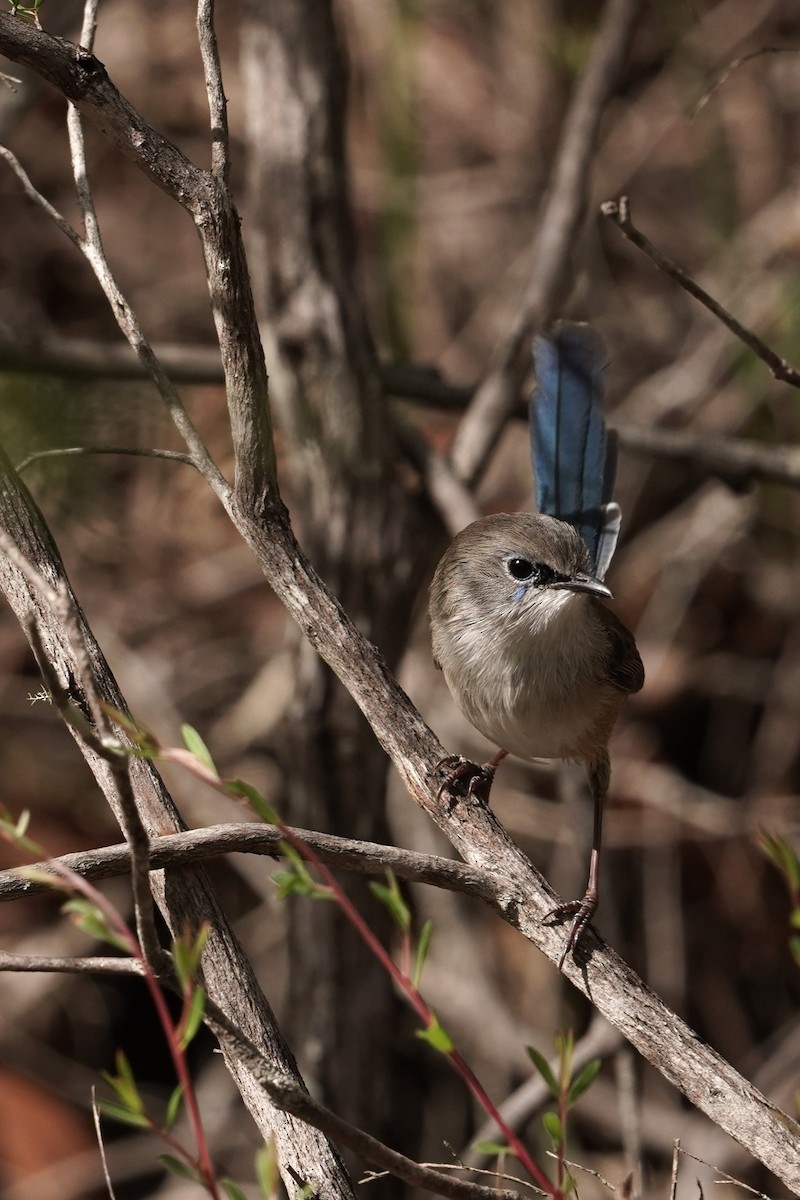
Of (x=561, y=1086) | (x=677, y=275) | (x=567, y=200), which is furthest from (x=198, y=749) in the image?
(x=567, y=200)

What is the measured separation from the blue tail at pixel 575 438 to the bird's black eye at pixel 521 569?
1.10 feet

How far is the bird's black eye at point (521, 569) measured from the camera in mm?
3336

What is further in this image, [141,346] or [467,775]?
[467,775]

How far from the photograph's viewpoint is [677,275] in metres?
2.52

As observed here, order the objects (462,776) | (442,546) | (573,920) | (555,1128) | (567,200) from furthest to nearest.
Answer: (567,200), (442,546), (462,776), (573,920), (555,1128)

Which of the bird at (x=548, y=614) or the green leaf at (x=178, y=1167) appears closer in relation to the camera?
the green leaf at (x=178, y=1167)

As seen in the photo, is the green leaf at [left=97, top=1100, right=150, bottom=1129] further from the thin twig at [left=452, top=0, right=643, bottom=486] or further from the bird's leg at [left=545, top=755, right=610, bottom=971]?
the thin twig at [left=452, top=0, right=643, bottom=486]

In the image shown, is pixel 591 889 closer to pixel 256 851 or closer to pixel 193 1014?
pixel 256 851

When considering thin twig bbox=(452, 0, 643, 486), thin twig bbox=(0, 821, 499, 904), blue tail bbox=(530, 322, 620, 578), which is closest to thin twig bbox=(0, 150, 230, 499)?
thin twig bbox=(0, 821, 499, 904)

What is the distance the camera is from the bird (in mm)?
3242

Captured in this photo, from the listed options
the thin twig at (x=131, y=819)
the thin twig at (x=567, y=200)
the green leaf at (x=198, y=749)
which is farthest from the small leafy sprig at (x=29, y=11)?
the thin twig at (x=567, y=200)

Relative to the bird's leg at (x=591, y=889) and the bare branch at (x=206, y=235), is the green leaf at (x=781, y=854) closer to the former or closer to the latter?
the bird's leg at (x=591, y=889)

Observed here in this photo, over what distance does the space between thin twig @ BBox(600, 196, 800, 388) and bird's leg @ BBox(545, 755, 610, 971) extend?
118cm

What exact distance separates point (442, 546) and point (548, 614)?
1284 millimetres
